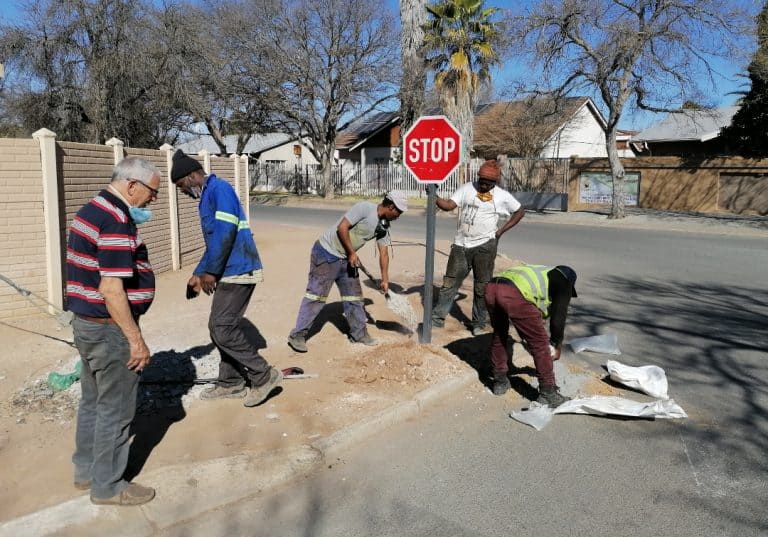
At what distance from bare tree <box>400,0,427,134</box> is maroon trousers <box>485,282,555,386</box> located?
24.4 meters

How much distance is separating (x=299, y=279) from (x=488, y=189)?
13.9 feet

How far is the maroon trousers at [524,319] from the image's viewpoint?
4.55 metres

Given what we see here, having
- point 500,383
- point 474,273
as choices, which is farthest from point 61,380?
point 474,273

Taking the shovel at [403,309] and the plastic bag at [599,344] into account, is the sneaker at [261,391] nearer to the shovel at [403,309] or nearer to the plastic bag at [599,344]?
the shovel at [403,309]

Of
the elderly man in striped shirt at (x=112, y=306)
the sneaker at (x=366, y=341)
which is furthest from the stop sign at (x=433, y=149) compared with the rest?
the elderly man in striped shirt at (x=112, y=306)

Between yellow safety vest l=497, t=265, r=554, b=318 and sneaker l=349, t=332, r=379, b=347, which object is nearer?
yellow safety vest l=497, t=265, r=554, b=318

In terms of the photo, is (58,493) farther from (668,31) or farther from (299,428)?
(668,31)

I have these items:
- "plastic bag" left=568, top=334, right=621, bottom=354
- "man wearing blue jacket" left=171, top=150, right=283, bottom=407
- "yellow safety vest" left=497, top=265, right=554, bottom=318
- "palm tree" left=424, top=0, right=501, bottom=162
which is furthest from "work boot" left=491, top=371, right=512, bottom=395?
"palm tree" left=424, top=0, right=501, bottom=162

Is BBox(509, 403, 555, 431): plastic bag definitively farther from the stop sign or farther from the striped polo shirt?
the striped polo shirt

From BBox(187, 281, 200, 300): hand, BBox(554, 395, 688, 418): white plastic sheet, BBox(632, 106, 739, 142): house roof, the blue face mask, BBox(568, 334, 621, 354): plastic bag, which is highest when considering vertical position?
BBox(632, 106, 739, 142): house roof

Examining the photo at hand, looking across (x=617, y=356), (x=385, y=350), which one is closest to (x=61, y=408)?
(x=385, y=350)

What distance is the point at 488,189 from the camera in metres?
6.75

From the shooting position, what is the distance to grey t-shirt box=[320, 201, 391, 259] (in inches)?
231

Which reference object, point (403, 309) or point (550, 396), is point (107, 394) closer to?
point (550, 396)
